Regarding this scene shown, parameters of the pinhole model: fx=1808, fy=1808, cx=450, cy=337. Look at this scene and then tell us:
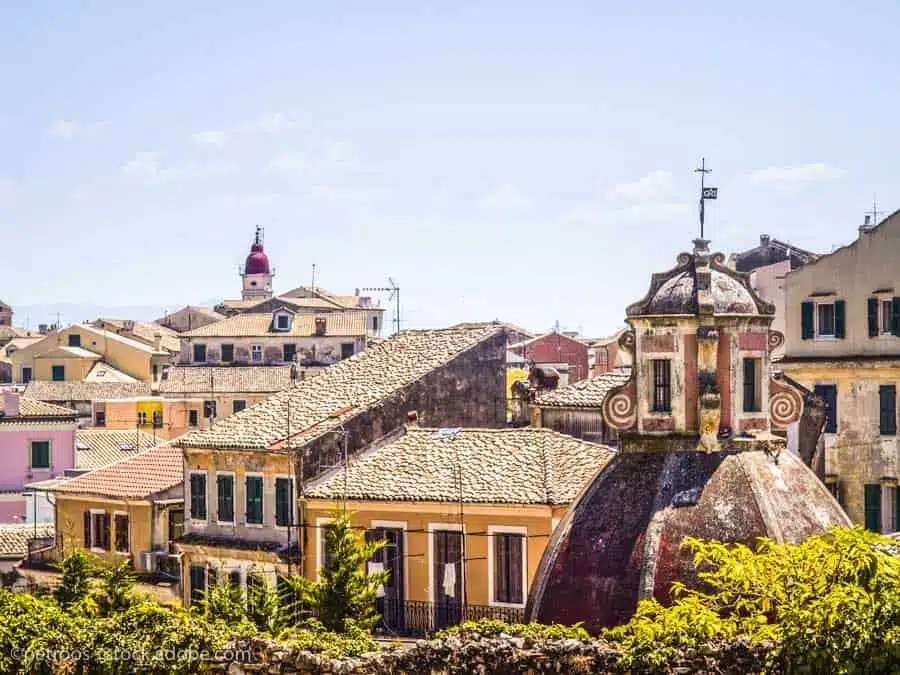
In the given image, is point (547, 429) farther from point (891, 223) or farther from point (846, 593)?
point (846, 593)

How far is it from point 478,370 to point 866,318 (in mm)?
10978

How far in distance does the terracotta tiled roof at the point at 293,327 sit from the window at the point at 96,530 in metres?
48.3

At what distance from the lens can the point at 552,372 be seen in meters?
50.9

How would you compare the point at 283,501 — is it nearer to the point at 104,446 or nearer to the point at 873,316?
the point at 873,316

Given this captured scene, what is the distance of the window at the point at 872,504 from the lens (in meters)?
46.3

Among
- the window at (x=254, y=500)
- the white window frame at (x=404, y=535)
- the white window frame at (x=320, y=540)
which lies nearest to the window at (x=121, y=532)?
the window at (x=254, y=500)

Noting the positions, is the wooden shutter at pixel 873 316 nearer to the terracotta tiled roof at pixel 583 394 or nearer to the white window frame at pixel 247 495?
the terracotta tiled roof at pixel 583 394

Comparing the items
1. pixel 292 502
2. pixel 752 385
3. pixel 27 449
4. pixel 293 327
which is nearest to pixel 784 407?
pixel 752 385

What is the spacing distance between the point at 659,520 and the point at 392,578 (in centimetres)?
1567

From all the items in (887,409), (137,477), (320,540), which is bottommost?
(320,540)

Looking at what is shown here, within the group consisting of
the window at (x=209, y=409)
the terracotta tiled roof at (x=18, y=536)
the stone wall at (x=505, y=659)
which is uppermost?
the window at (x=209, y=409)

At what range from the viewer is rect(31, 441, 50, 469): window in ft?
224

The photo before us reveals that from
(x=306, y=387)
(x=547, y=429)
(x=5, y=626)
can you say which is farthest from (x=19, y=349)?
(x=5, y=626)

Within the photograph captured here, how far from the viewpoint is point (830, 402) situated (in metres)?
46.8
